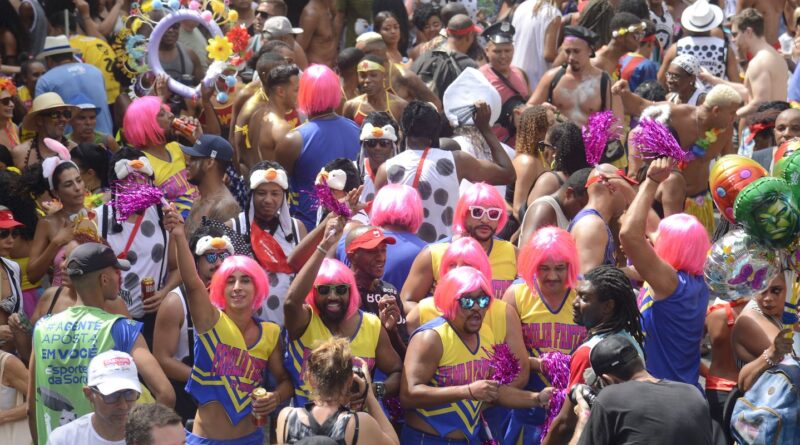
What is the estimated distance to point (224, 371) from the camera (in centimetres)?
641

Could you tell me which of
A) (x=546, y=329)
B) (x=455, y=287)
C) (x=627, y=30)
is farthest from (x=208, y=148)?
(x=627, y=30)

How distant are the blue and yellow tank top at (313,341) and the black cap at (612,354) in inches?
60.5

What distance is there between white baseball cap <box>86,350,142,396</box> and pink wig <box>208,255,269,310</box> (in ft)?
3.24

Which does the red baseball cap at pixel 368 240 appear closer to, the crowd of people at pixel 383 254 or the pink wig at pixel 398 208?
the crowd of people at pixel 383 254

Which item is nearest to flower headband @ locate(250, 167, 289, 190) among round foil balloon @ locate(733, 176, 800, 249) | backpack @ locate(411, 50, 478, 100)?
round foil balloon @ locate(733, 176, 800, 249)

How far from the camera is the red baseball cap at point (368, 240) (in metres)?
Answer: 6.89

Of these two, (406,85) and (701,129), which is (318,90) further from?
(701,129)

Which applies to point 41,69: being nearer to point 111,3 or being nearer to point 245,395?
point 111,3

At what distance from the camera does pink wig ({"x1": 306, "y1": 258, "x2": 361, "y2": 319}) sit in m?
6.49

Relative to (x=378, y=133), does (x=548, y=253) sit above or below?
below

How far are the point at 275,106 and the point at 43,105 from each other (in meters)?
1.80

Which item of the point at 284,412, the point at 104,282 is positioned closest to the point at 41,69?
the point at 104,282

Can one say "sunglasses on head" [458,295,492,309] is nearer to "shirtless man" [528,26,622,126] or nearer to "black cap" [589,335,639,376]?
"black cap" [589,335,639,376]

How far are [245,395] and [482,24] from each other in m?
8.47
